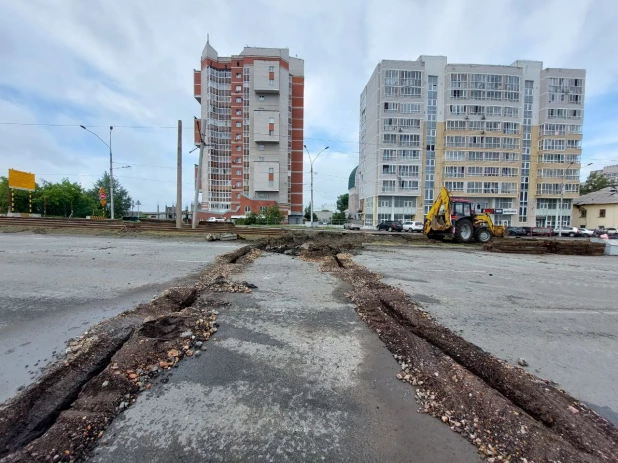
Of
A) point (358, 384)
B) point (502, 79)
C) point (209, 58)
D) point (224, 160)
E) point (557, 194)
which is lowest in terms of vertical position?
point (358, 384)

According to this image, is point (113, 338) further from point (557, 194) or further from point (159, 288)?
point (557, 194)

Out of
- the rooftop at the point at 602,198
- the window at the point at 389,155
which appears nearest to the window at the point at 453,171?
the window at the point at 389,155

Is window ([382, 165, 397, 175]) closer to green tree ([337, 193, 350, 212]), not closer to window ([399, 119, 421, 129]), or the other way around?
window ([399, 119, 421, 129])

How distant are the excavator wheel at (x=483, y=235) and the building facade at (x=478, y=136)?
38.4 meters

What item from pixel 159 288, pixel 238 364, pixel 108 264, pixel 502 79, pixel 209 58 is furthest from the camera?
pixel 209 58

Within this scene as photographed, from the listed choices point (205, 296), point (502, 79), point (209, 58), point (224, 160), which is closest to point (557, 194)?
point (502, 79)

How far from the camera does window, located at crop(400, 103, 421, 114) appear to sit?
190 feet

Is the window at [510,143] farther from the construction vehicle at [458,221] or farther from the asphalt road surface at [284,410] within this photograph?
the asphalt road surface at [284,410]

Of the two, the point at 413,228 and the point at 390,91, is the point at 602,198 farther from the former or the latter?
the point at 390,91

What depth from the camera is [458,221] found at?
20.5m

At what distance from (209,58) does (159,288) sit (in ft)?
254

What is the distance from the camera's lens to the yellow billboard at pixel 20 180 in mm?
31844

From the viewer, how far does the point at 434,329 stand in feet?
14.8

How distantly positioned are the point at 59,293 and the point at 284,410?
19.4 ft
